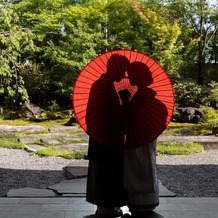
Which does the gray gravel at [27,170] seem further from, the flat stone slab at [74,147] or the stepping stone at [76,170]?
the flat stone slab at [74,147]

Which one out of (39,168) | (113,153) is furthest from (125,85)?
(39,168)

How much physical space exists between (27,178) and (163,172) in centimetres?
206

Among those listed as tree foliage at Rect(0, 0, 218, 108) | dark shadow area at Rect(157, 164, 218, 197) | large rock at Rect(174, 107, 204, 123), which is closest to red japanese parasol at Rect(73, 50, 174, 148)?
dark shadow area at Rect(157, 164, 218, 197)

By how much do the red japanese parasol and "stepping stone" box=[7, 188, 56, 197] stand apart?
191cm

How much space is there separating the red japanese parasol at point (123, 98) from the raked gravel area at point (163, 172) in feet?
6.85

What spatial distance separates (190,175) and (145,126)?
3.25m

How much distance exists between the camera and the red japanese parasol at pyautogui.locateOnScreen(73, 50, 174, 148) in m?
2.58

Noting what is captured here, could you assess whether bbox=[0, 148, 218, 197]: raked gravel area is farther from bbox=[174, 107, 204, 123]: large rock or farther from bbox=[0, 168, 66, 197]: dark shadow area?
bbox=[174, 107, 204, 123]: large rock

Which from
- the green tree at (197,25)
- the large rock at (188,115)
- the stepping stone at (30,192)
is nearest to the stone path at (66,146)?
the stepping stone at (30,192)

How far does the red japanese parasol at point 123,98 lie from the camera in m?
2.58

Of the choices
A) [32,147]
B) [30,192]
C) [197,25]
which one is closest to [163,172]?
[30,192]

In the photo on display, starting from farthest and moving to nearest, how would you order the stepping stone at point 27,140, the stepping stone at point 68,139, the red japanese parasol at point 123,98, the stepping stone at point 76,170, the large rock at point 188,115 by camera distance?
the large rock at point 188,115 → the stepping stone at point 68,139 → the stepping stone at point 27,140 → the stepping stone at point 76,170 → the red japanese parasol at point 123,98

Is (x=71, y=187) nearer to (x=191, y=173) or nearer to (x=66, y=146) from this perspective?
(x=191, y=173)

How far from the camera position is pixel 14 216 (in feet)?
11.1
